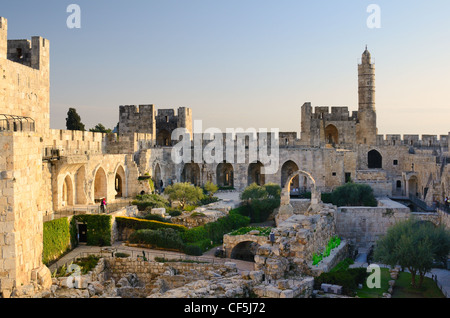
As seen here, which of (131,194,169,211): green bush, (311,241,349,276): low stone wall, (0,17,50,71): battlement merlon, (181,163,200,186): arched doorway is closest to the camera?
(311,241,349,276): low stone wall

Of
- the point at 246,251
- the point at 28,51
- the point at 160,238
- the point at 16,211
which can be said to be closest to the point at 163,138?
the point at 28,51

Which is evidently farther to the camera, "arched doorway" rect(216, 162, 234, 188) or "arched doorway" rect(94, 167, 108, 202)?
"arched doorway" rect(216, 162, 234, 188)

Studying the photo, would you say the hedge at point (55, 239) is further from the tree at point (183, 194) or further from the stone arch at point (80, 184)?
the tree at point (183, 194)

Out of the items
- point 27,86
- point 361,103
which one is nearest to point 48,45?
point 27,86

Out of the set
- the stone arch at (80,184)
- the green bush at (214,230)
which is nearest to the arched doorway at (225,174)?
the green bush at (214,230)

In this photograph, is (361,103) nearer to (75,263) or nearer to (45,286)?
(75,263)

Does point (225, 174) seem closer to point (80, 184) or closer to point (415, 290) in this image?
point (80, 184)

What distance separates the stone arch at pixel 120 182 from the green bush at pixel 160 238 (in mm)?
7046

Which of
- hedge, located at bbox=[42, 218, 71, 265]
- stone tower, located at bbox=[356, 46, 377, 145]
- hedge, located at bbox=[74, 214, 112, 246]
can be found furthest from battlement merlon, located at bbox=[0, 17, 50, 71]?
stone tower, located at bbox=[356, 46, 377, 145]

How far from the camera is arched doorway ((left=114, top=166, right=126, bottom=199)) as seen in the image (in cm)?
2573

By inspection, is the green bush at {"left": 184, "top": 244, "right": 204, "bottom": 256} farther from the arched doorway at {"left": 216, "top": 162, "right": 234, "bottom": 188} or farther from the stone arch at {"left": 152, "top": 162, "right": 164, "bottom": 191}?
the arched doorway at {"left": 216, "top": 162, "right": 234, "bottom": 188}

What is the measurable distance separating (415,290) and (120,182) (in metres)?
17.2

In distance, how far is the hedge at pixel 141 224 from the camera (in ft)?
63.2

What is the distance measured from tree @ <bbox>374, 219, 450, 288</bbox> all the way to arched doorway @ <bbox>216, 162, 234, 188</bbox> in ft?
60.7
